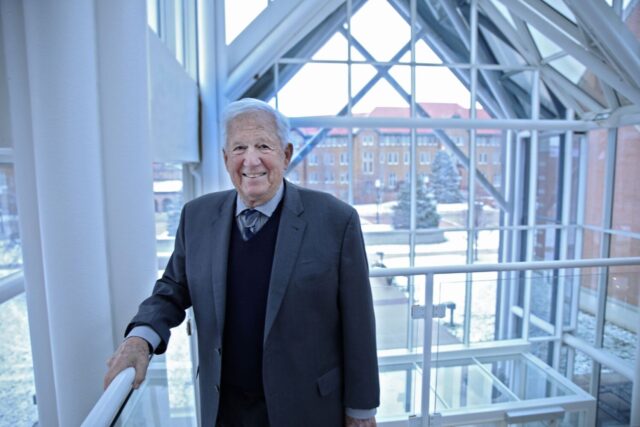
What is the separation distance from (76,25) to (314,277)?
1007 mm

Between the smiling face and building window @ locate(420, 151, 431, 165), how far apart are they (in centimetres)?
727

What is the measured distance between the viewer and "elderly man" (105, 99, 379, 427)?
129cm

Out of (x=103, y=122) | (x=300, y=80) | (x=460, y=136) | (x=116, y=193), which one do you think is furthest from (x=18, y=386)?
(x=460, y=136)

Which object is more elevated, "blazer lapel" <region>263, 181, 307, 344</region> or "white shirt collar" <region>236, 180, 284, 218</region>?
"white shirt collar" <region>236, 180, 284, 218</region>

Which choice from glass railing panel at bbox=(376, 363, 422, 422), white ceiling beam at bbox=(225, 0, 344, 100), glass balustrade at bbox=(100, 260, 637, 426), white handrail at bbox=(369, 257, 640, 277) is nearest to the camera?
white handrail at bbox=(369, 257, 640, 277)

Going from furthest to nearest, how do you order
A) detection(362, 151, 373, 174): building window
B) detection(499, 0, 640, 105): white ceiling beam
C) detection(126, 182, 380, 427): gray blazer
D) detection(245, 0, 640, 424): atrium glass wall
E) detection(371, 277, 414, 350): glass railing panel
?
detection(362, 151, 373, 174): building window, detection(245, 0, 640, 424): atrium glass wall, detection(499, 0, 640, 105): white ceiling beam, detection(371, 277, 414, 350): glass railing panel, detection(126, 182, 380, 427): gray blazer

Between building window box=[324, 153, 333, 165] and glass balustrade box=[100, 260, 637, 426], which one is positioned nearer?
glass balustrade box=[100, 260, 637, 426]

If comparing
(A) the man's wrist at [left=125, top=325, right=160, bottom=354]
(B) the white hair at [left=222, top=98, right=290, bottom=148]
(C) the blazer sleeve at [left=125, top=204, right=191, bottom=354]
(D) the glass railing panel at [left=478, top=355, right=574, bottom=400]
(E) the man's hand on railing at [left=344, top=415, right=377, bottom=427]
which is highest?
(B) the white hair at [left=222, top=98, right=290, bottom=148]

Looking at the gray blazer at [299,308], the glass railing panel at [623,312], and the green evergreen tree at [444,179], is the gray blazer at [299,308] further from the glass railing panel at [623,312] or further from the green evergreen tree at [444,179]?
the green evergreen tree at [444,179]

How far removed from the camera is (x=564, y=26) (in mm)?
5742

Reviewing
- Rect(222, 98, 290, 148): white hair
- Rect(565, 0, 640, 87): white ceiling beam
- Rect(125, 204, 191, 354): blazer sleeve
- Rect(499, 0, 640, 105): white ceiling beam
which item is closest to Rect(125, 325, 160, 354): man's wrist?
Rect(125, 204, 191, 354): blazer sleeve

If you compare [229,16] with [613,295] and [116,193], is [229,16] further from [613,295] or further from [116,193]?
[613,295]

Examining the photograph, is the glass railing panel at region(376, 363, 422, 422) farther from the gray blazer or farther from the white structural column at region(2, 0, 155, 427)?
the white structural column at region(2, 0, 155, 427)

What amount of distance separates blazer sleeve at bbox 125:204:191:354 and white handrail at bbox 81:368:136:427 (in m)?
0.19
